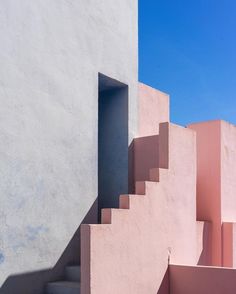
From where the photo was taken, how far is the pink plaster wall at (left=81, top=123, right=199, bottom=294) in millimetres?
6887

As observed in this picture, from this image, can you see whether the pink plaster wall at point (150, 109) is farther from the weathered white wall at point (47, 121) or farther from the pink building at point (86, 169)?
the weathered white wall at point (47, 121)

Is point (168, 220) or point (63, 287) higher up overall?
point (168, 220)

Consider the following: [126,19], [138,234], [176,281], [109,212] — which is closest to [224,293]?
[176,281]

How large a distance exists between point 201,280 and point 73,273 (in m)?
2.21

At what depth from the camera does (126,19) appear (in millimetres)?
10680

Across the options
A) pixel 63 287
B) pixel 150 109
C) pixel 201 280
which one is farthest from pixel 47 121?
pixel 150 109

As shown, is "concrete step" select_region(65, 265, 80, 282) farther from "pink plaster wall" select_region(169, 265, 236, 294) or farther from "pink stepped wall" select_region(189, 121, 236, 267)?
"pink stepped wall" select_region(189, 121, 236, 267)

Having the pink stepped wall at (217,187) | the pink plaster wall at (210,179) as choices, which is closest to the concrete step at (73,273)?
the pink stepped wall at (217,187)

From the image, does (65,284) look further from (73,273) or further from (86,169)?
(86,169)

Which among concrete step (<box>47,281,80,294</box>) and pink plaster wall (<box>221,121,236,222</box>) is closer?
concrete step (<box>47,281,80,294</box>)

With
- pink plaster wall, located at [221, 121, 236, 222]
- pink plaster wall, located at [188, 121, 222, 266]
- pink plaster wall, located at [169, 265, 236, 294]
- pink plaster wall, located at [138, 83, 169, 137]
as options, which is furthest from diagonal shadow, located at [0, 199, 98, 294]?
pink plaster wall, located at [221, 121, 236, 222]

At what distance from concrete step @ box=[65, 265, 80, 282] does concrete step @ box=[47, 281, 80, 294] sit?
172mm

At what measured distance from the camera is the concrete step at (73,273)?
809cm

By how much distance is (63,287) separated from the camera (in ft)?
25.0
